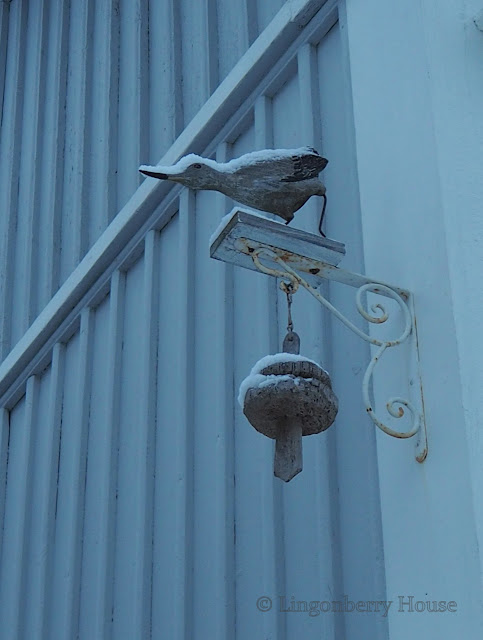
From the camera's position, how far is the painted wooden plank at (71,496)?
15.9 ft

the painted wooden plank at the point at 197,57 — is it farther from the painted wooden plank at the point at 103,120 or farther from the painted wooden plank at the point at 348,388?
the painted wooden plank at the point at 348,388

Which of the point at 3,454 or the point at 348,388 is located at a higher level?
the point at 3,454

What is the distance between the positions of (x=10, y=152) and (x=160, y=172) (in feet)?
12.9

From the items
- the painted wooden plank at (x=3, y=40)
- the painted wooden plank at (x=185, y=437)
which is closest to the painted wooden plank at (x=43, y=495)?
the painted wooden plank at (x=185, y=437)

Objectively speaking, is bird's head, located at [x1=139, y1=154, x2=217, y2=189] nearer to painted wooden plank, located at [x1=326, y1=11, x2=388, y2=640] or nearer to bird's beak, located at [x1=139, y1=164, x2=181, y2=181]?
bird's beak, located at [x1=139, y1=164, x2=181, y2=181]

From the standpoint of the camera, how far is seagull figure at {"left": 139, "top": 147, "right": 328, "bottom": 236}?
10.3 feet

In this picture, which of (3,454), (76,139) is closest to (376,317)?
(3,454)

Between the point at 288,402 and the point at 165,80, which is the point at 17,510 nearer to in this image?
the point at 165,80

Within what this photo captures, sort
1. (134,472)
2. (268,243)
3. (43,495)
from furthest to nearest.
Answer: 1. (43,495)
2. (134,472)
3. (268,243)

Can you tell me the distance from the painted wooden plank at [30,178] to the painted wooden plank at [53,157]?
0.03 meters

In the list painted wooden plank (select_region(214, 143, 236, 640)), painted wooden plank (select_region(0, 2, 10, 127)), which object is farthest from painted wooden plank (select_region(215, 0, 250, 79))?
painted wooden plank (select_region(0, 2, 10, 127))

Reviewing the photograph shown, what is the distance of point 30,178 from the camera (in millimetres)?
6465

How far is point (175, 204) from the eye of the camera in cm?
492

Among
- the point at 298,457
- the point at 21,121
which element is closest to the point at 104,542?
the point at 298,457
